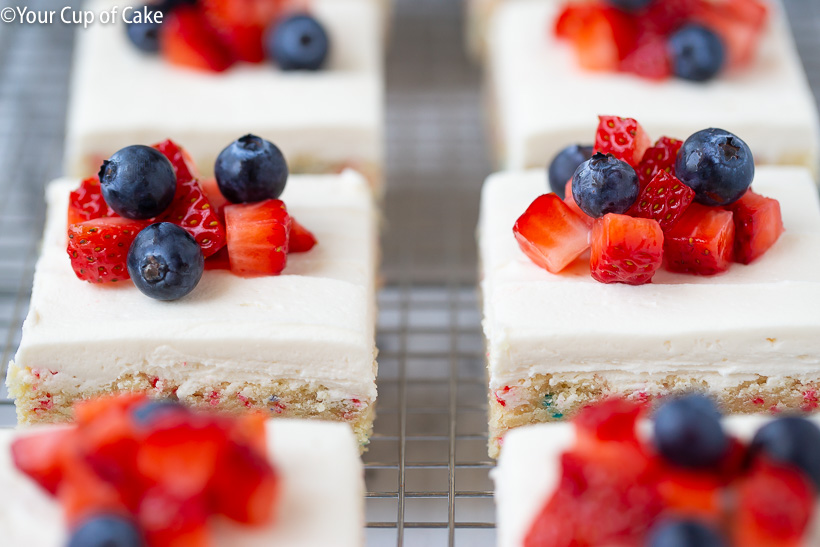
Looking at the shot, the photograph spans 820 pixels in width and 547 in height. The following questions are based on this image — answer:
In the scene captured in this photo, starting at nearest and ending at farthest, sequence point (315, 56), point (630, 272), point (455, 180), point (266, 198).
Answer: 1. point (630, 272)
2. point (266, 198)
3. point (315, 56)
4. point (455, 180)

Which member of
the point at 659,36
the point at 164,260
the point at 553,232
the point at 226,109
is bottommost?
the point at 164,260

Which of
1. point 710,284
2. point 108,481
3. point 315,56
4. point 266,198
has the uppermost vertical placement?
point 315,56

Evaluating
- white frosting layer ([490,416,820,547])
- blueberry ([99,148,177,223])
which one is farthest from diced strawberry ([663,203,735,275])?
blueberry ([99,148,177,223])

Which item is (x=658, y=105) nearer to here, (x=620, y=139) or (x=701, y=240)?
(x=620, y=139)

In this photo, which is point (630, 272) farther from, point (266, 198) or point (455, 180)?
point (455, 180)

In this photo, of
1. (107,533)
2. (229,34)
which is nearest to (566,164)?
(229,34)

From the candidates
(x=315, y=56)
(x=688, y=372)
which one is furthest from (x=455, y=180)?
(x=688, y=372)
